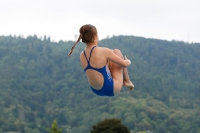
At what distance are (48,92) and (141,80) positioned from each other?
25046 millimetres

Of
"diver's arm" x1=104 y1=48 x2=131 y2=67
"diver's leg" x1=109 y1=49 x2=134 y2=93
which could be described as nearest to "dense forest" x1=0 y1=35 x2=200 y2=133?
"diver's leg" x1=109 y1=49 x2=134 y2=93

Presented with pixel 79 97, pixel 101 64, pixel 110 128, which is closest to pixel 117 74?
pixel 101 64

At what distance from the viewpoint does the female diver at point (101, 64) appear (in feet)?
34.8

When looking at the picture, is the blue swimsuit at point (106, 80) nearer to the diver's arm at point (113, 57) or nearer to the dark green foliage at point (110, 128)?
the diver's arm at point (113, 57)

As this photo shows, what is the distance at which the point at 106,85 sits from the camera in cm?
1091

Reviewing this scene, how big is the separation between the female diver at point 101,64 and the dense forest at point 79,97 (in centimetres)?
11035

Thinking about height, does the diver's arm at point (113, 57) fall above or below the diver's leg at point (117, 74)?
above

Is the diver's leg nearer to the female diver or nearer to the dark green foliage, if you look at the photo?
the female diver

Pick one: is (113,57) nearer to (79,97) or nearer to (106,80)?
(106,80)

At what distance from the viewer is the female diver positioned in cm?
1061

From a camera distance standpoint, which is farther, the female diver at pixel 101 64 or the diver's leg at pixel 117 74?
the diver's leg at pixel 117 74

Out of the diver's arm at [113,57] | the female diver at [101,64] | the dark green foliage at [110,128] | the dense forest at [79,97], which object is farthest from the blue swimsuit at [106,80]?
the dense forest at [79,97]

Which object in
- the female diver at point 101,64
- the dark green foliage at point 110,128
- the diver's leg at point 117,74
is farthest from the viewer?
the dark green foliage at point 110,128

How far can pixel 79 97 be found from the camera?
164000 millimetres
